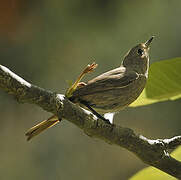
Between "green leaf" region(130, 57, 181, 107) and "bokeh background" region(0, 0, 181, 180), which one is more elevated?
"green leaf" region(130, 57, 181, 107)

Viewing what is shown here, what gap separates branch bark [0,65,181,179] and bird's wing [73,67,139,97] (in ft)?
2.92

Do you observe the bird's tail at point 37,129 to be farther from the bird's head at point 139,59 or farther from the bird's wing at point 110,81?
the bird's head at point 139,59

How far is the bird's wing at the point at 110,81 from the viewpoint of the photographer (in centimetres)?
305

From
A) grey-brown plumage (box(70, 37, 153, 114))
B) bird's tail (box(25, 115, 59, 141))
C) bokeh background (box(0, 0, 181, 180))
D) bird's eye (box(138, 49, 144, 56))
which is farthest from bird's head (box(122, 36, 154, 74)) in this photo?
bird's tail (box(25, 115, 59, 141))

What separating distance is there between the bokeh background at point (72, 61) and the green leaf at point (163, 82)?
1.64 metres

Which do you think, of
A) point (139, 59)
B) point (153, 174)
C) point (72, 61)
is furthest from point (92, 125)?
point (72, 61)

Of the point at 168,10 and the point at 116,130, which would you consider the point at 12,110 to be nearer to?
the point at 168,10

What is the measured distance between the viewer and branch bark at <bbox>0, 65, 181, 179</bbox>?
5.69ft

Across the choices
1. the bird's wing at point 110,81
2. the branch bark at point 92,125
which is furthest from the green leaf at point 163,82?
the bird's wing at point 110,81

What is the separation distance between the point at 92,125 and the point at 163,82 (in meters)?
0.36

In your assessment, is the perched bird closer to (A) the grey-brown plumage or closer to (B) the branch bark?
(A) the grey-brown plumage

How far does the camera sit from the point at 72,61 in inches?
217

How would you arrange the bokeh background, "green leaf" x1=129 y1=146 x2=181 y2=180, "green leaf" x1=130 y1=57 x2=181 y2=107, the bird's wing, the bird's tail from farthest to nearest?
the bokeh background < the bird's wing < the bird's tail < "green leaf" x1=130 y1=57 x2=181 y2=107 < "green leaf" x1=129 y1=146 x2=181 y2=180

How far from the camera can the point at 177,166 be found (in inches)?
76.8
